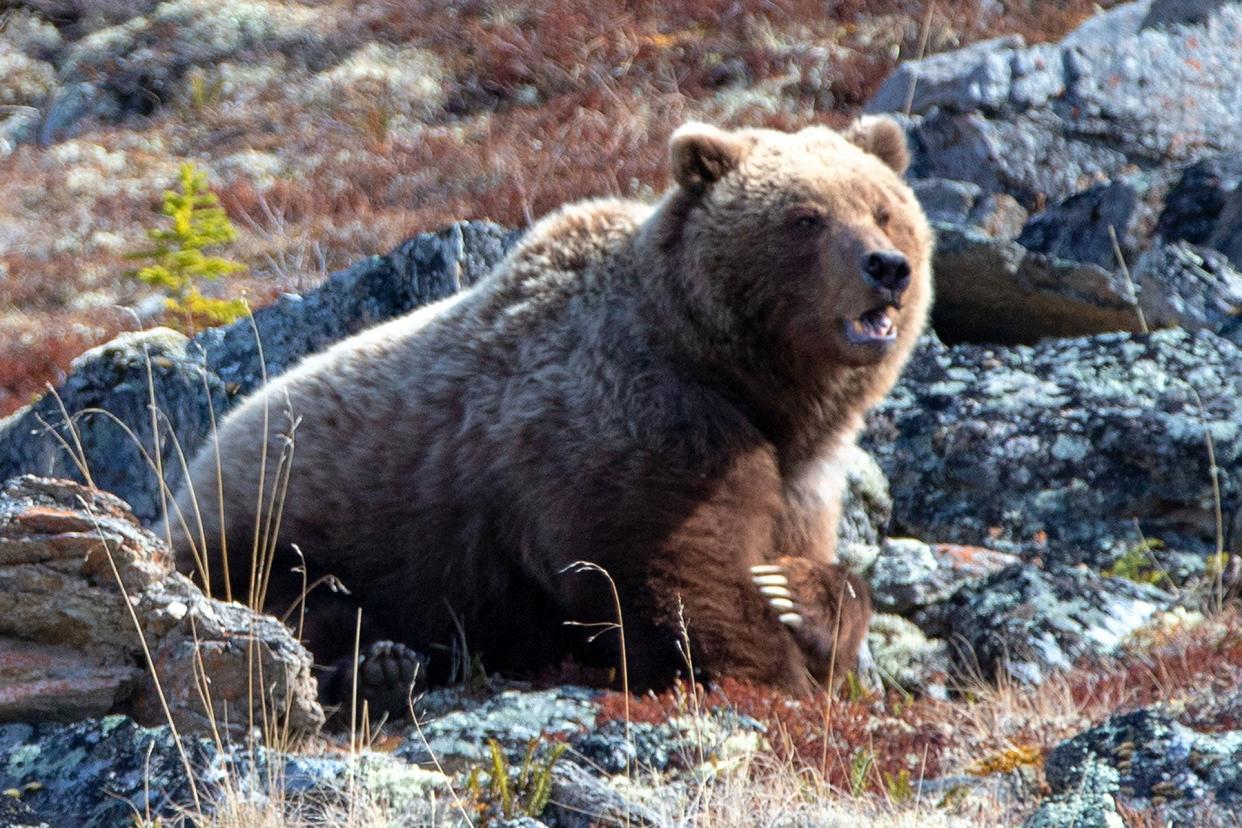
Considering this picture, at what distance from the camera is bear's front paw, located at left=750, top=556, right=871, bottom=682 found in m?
5.64

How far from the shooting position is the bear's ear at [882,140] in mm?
6531

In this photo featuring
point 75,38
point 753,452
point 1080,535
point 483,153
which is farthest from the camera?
point 75,38

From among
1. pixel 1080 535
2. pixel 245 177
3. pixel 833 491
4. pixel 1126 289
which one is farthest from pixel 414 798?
pixel 245 177

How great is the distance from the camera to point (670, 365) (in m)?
5.90

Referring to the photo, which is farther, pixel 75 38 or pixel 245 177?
pixel 75 38

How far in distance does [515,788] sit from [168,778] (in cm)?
83

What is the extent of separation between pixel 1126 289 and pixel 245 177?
1146 cm

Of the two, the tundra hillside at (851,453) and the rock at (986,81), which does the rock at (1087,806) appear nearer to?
the tundra hillside at (851,453)

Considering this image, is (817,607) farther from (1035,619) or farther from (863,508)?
(863,508)

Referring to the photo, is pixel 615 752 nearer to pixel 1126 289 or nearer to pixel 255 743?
pixel 255 743

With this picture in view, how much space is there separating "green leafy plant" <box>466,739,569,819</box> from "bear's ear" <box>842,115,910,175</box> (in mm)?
3463

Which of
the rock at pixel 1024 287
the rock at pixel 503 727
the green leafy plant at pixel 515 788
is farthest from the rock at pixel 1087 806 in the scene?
the rock at pixel 1024 287

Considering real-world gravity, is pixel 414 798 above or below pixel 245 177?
above

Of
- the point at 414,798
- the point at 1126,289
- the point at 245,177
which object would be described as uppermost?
the point at 414,798
